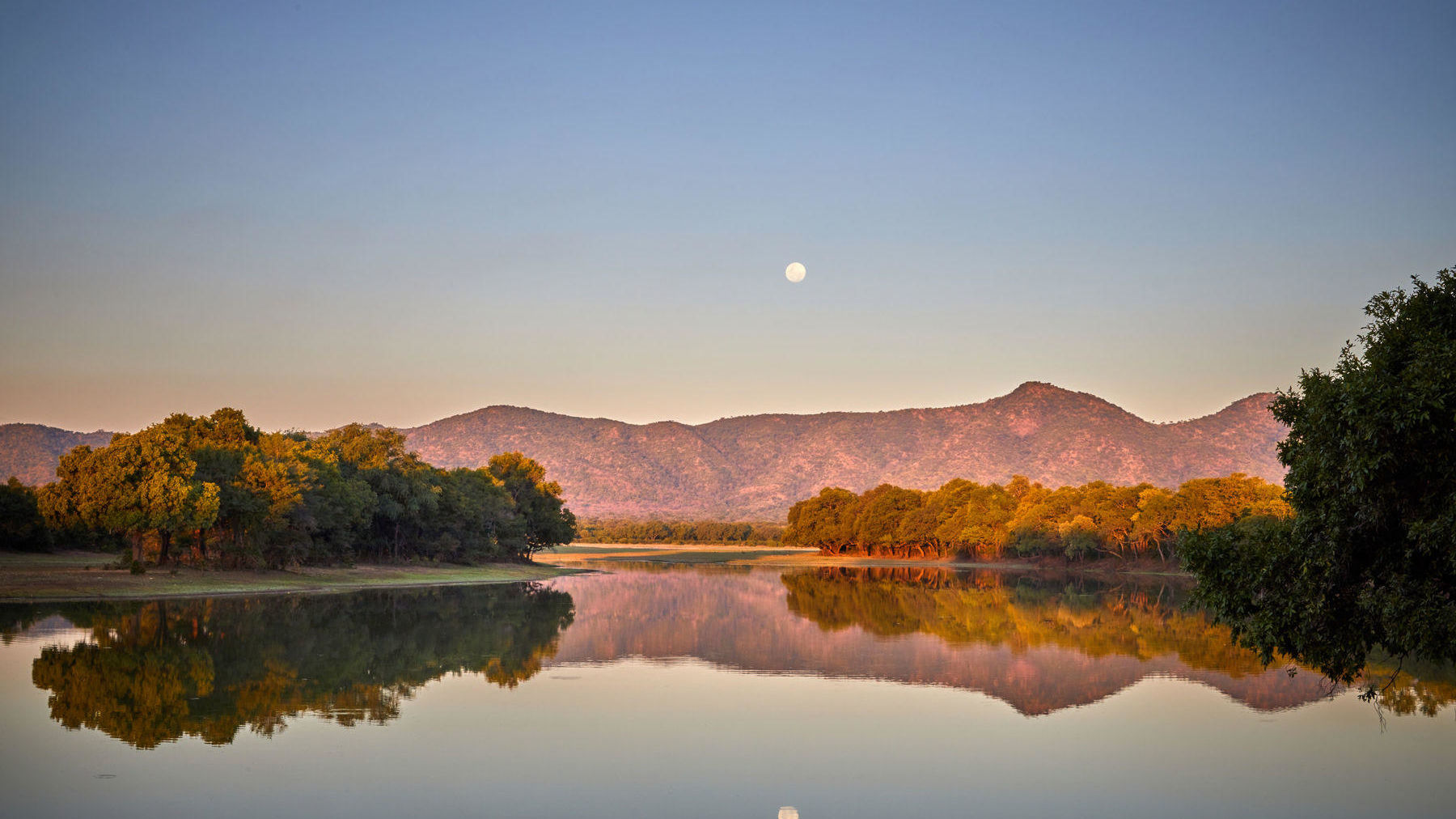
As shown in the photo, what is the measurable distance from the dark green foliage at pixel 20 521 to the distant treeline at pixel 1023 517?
8639 centimetres

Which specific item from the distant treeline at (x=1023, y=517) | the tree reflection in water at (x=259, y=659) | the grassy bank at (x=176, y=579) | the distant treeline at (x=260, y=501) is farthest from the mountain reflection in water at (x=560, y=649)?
the distant treeline at (x=1023, y=517)

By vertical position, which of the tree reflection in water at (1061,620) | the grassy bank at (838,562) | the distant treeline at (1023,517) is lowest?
the grassy bank at (838,562)

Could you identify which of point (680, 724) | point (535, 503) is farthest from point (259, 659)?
point (535, 503)

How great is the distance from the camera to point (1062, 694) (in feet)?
92.5

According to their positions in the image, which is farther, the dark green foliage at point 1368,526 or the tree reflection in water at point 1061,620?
the tree reflection in water at point 1061,620

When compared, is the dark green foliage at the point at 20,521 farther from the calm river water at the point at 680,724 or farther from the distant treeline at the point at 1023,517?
the distant treeline at the point at 1023,517

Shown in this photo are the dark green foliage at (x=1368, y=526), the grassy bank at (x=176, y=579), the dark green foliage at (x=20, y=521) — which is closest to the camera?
the dark green foliage at (x=1368, y=526)

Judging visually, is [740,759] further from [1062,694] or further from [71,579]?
[71,579]

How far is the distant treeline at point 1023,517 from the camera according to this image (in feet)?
320

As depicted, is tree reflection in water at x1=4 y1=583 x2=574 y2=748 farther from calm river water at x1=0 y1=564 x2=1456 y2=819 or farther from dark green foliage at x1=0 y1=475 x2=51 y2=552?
dark green foliage at x1=0 y1=475 x2=51 y2=552

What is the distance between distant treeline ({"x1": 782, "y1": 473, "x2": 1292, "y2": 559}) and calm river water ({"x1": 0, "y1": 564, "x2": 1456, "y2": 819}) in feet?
179

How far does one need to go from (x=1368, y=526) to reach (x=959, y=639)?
25.1 metres

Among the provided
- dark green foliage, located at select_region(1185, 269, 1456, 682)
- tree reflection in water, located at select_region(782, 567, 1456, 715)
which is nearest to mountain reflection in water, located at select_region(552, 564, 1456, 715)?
tree reflection in water, located at select_region(782, 567, 1456, 715)

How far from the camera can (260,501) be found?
212 feet
